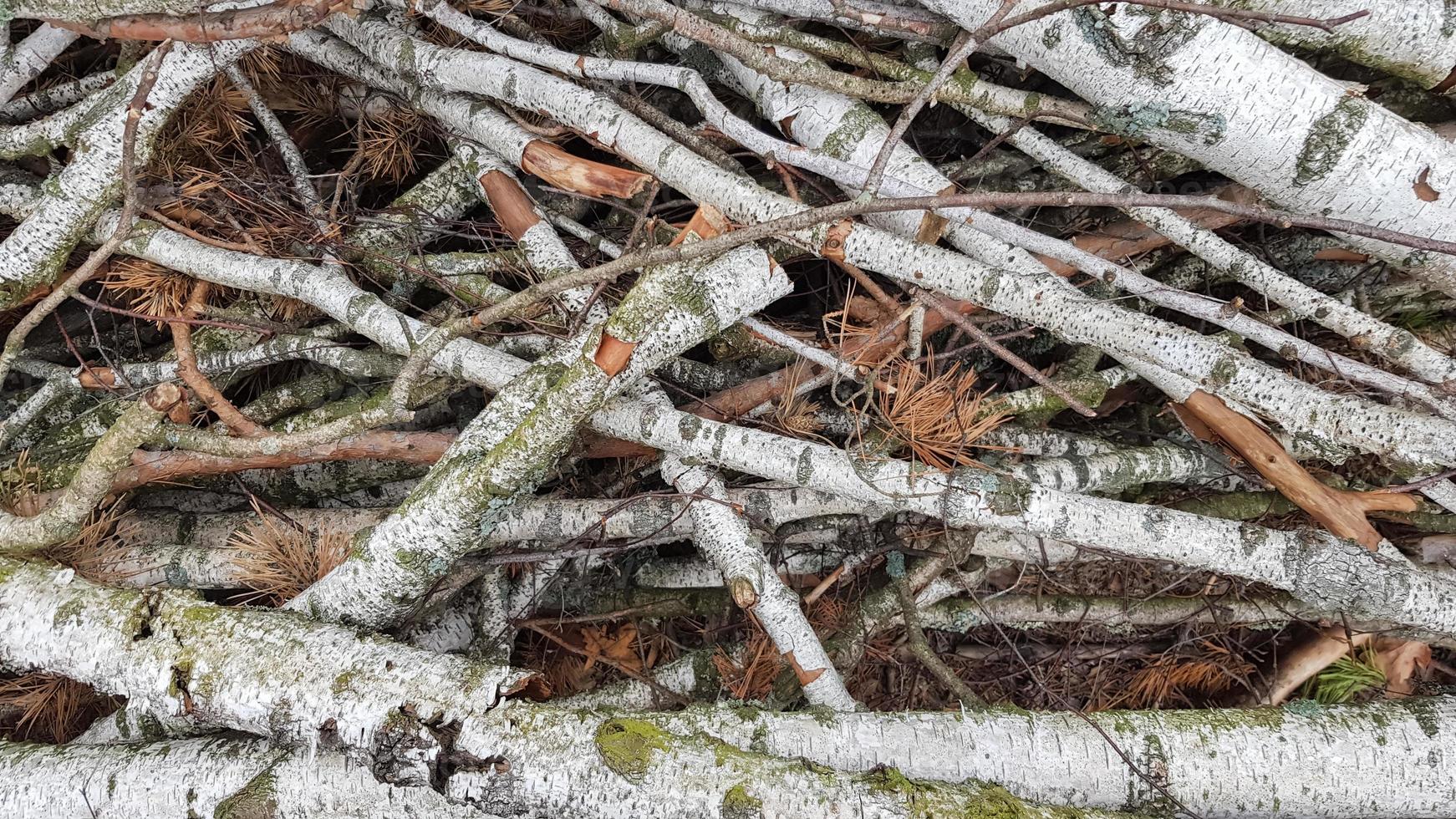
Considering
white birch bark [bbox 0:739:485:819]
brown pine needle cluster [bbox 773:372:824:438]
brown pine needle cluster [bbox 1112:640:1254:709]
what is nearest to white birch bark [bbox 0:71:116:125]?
white birch bark [bbox 0:739:485:819]

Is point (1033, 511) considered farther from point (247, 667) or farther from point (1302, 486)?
point (247, 667)

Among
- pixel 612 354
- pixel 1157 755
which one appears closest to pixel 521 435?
pixel 612 354

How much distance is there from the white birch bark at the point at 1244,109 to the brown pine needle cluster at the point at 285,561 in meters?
2.13

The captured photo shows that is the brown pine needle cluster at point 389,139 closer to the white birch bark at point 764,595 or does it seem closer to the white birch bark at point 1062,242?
the white birch bark at point 1062,242

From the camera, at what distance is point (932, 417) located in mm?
2137

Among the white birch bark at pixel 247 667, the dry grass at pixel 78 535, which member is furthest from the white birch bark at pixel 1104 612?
the dry grass at pixel 78 535

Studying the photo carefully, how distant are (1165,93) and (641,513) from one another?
1.71 meters

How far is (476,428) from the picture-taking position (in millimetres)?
2012

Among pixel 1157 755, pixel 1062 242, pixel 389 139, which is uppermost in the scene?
pixel 389 139

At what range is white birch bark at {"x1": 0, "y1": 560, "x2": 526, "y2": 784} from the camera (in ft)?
5.64

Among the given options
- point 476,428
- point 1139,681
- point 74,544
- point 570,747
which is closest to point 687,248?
point 476,428

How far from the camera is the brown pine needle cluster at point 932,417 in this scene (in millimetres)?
2121

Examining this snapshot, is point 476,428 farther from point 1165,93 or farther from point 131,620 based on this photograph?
point 1165,93

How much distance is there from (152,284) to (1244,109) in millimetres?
3054
